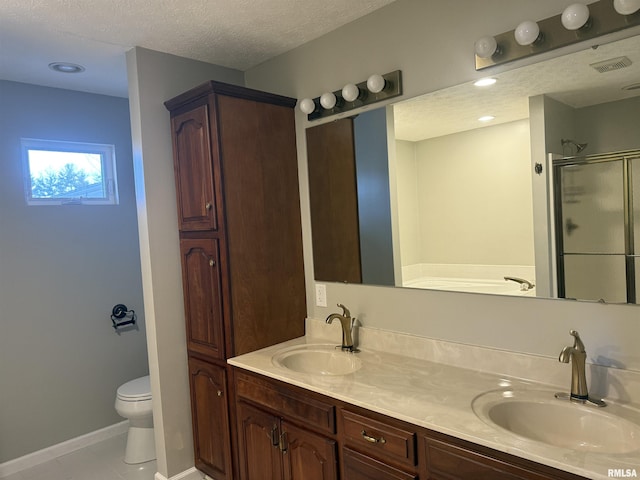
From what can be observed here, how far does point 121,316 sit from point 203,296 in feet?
4.16

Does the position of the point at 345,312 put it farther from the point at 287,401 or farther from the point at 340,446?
the point at 340,446

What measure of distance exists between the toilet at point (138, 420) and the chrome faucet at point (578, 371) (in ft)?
7.89

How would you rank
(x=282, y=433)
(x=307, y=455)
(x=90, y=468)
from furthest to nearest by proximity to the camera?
(x=90, y=468), (x=282, y=433), (x=307, y=455)

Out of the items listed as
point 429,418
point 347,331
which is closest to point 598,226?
point 429,418

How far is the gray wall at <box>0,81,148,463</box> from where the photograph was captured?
282 centimetres

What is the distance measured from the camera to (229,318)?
2.24 m

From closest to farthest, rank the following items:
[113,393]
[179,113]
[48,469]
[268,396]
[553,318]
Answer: [553,318] → [268,396] → [179,113] → [48,469] → [113,393]

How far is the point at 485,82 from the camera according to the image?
1777mm

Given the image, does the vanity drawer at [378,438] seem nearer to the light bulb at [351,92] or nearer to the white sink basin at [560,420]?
the white sink basin at [560,420]

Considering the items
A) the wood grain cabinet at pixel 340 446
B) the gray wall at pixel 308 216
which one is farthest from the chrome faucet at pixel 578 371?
the wood grain cabinet at pixel 340 446

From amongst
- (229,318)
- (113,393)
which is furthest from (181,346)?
(113,393)

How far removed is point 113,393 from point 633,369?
3186 mm

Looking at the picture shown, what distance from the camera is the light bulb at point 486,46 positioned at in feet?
5.48

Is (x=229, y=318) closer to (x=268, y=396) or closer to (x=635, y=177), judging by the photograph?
(x=268, y=396)
